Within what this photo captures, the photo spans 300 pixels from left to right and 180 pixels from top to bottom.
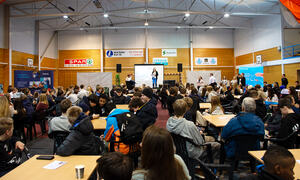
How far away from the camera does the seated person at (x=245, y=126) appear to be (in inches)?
104

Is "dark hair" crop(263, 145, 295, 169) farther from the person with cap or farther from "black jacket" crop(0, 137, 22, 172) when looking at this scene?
"black jacket" crop(0, 137, 22, 172)

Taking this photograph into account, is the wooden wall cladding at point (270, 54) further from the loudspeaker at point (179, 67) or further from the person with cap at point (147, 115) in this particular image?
the person with cap at point (147, 115)

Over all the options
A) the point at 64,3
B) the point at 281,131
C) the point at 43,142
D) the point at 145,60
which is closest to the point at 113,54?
the point at 145,60

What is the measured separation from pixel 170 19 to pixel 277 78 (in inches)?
373

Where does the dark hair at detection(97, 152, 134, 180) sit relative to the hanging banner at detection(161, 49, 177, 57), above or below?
below

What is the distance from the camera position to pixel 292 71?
11.6 meters

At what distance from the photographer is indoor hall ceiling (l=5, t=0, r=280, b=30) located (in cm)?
1177

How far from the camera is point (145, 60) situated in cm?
1753

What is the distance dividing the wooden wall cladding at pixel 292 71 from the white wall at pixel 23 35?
17.3 m

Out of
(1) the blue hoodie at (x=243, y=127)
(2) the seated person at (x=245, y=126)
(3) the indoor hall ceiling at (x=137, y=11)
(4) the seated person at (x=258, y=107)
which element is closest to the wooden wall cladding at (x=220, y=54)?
(3) the indoor hall ceiling at (x=137, y=11)

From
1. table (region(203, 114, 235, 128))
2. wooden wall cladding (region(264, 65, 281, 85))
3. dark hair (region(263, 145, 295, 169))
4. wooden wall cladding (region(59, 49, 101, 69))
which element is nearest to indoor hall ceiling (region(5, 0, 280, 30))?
wooden wall cladding (region(59, 49, 101, 69))

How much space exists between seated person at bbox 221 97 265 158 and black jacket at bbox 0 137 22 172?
8.79ft

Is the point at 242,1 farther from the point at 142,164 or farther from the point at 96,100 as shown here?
the point at 142,164

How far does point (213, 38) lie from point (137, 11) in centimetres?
749
